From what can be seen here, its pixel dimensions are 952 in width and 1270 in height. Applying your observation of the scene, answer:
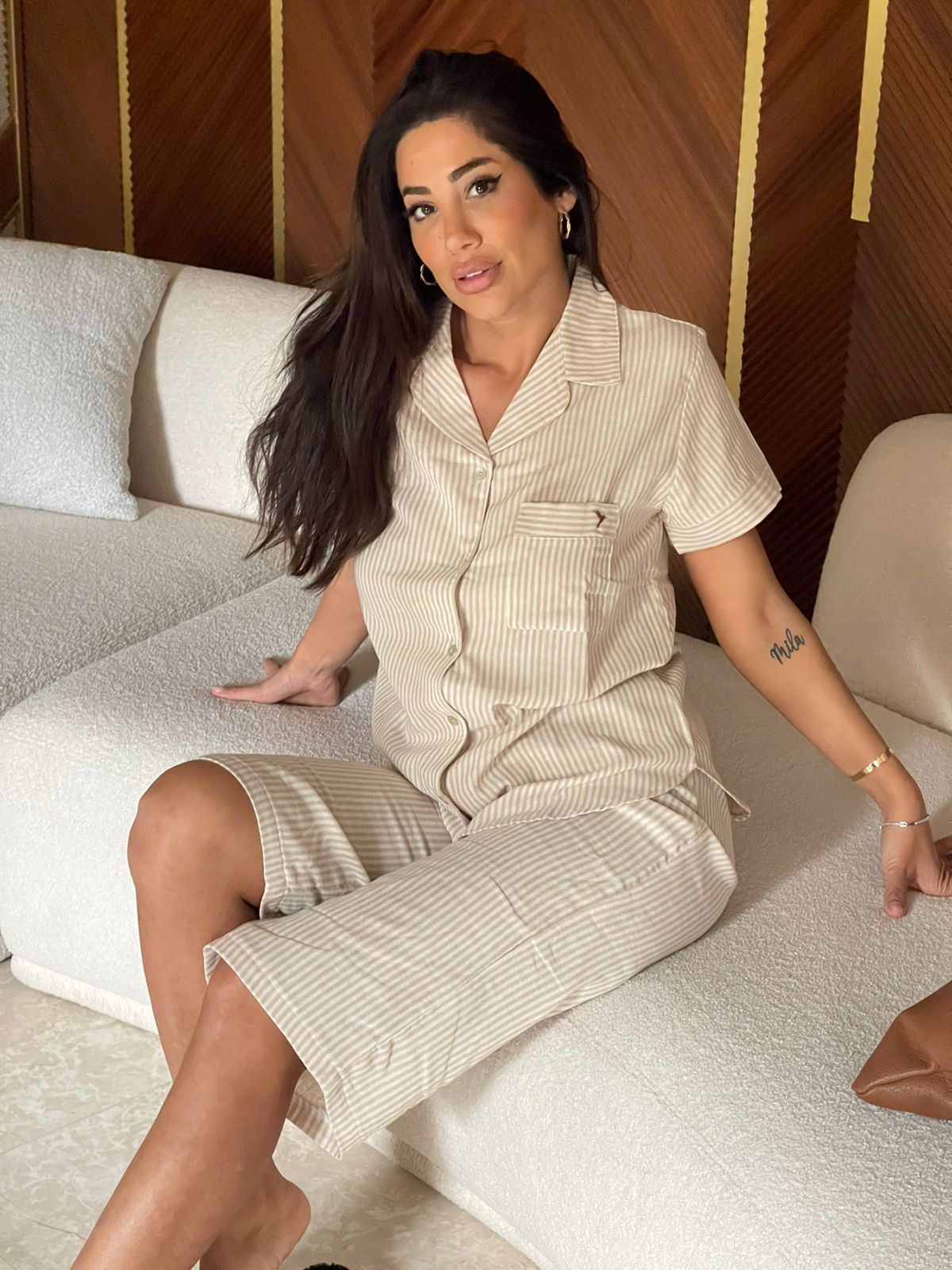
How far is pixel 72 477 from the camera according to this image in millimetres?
2398

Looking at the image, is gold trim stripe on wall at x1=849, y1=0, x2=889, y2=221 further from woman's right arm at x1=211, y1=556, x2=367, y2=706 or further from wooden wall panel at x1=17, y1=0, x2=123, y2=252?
wooden wall panel at x1=17, y1=0, x2=123, y2=252

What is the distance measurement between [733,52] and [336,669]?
1123 millimetres

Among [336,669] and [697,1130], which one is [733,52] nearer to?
[336,669]

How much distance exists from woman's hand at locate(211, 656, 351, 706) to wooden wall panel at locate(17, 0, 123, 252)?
1602 mm

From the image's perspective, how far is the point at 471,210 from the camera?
4.74ft

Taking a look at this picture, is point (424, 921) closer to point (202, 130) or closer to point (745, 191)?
point (745, 191)

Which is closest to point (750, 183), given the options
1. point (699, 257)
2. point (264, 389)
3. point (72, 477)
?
point (699, 257)

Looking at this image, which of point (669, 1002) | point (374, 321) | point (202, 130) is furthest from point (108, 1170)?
point (202, 130)

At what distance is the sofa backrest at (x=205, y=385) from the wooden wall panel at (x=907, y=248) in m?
0.92

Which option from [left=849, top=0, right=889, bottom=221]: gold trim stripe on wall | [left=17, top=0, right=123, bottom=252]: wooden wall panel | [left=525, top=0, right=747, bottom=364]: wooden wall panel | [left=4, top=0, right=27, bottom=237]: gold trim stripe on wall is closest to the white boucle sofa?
[left=849, top=0, right=889, bottom=221]: gold trim stripe on wall

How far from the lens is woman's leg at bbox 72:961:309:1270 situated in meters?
1.20

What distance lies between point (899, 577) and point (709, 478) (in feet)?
1.72

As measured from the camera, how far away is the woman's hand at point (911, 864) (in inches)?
58.9

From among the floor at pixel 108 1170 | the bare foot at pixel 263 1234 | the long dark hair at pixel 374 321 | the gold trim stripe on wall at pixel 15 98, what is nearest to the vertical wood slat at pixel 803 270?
the long dark hair at pixel 374 321
